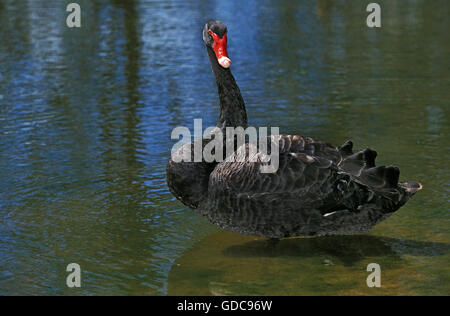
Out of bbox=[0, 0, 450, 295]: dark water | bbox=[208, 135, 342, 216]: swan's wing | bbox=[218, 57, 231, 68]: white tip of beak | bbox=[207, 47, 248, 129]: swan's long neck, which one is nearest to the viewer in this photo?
bbox=[0, 0, 450, 295]: dark water

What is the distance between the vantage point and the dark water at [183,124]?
5895 millimetres

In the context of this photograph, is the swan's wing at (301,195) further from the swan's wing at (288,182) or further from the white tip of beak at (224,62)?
the white tip of beak at (224,62)

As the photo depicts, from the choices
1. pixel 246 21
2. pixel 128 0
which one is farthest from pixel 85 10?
pixel 246 21

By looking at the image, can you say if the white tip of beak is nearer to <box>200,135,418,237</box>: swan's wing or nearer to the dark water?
<box>200,135,418,237</box>: swan's wing

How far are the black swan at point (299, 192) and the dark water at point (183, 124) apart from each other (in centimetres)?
26

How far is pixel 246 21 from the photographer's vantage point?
1953cm

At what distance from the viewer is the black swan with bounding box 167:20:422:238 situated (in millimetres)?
6176

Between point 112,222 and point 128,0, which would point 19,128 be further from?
point 128,0

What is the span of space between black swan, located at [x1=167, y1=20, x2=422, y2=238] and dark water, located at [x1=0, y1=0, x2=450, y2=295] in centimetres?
26

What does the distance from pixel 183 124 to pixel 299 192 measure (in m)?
4.23

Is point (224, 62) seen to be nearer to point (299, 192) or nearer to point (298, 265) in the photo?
point (299, 192)

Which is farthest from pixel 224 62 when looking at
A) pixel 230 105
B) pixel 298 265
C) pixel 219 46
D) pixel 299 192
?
pixel 298 265

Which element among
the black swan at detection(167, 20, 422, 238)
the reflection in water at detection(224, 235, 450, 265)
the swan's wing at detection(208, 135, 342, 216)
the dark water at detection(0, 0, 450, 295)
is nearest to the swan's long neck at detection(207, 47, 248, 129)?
the black swan at detection(167, 20, 422, 238)

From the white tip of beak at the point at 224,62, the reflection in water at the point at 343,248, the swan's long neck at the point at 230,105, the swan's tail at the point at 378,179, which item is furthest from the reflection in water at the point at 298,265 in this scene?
the white tip of beak at the point at 224,62
